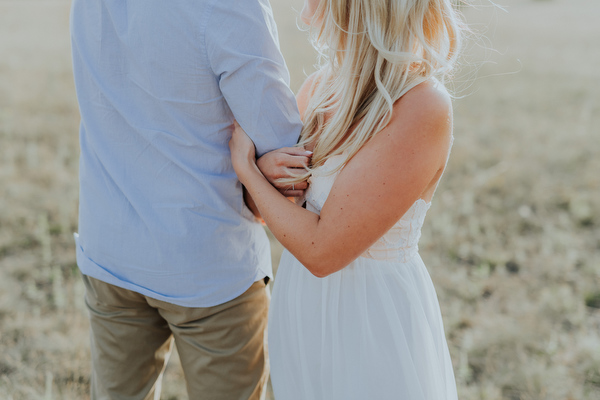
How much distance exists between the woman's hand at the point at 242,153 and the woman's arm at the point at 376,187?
0.04 meters

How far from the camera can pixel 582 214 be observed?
4.62m

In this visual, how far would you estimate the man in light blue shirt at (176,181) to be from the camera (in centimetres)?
143

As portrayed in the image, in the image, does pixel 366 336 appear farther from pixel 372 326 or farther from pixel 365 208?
pixel 365 208

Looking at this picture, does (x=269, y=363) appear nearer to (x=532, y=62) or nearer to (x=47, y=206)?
(x=47, y=206)

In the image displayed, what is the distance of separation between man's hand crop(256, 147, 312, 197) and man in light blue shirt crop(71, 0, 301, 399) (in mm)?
Result: 20

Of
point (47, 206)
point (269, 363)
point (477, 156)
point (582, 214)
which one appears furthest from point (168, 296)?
point (477, 156)

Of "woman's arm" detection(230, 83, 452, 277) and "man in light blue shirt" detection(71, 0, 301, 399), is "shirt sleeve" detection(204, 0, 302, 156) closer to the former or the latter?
"man in light blue shirt" detection(71, 0, 301, 399)

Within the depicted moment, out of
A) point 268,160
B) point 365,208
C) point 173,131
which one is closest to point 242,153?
point 268,160

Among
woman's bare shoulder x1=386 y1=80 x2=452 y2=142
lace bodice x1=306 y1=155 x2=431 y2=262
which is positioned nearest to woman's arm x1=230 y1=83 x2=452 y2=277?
woman's bare shoulder x1=386 y1=80 x2=452 y2=142

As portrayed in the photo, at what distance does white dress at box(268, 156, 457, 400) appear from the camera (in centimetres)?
162

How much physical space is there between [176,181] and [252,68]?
41 cm

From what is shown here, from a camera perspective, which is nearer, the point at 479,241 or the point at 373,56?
the point at 373,56

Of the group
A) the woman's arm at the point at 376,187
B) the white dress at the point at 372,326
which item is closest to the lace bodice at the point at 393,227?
the white dress at the point at 372,326

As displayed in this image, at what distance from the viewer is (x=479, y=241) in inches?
167
